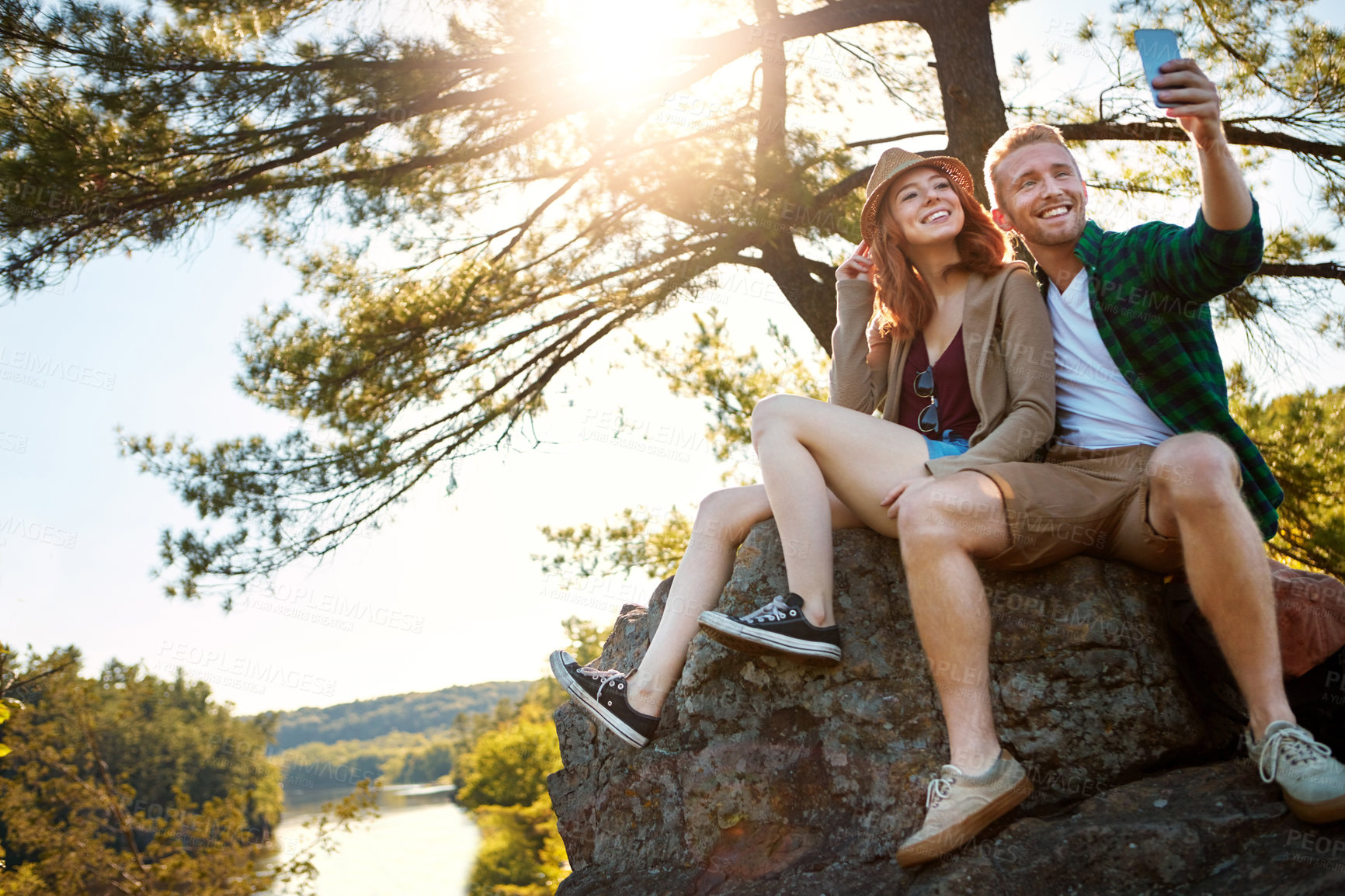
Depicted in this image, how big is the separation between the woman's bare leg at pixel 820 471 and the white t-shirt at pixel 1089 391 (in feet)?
1.25

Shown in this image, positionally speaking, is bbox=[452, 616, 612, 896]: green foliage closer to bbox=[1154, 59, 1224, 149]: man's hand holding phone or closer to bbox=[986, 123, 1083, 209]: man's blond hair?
bbox=[986, 123, 1083, 209]: man's blond hair

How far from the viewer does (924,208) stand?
2354 mm

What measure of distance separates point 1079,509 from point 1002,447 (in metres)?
0.21

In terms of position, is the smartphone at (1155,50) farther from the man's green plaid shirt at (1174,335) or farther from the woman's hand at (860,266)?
the woman's hand at (860,266)

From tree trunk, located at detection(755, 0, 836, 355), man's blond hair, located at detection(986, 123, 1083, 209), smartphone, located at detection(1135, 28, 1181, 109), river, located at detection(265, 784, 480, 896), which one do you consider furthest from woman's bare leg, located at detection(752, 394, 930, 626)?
river, located at detection(265, 784, 480, 896)

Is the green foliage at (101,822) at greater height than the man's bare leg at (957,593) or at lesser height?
lesser

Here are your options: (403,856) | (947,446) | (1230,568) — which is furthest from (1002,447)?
(403,856)

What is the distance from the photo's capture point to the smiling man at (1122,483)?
170 centimetres

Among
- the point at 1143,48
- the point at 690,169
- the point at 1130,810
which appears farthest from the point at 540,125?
the point at 1130,810

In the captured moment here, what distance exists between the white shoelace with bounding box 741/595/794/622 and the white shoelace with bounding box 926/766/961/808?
45 centimetres

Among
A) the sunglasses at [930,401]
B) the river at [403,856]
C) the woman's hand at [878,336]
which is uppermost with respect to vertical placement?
the woman's hand at [878,336]

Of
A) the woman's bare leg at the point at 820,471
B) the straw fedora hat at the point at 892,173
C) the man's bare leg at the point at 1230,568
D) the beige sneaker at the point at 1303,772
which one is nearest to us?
the beige sneaker at the point at 1303,772

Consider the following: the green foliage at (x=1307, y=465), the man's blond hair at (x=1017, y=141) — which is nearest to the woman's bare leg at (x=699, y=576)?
the man's blond hair at (x=1017, y=141)

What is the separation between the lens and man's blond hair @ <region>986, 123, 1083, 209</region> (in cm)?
228
